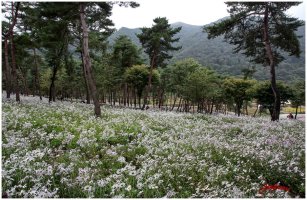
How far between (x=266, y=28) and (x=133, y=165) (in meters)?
17.6

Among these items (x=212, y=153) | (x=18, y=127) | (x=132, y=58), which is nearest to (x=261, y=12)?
(x=212, y=153)

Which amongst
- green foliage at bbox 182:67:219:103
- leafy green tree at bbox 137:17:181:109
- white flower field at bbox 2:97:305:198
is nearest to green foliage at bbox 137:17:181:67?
leafy green tree at bbox 137:17:181:109

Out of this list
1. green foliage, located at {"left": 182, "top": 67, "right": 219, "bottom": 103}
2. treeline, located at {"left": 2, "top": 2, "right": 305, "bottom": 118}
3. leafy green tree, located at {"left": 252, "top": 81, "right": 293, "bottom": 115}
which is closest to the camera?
treeline, located at {"left": 2, "top": 2, "right": 305, "bottom": 118}

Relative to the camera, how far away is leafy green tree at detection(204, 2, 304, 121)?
72.8 ft

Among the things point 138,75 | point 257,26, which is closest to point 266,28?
point 257,26

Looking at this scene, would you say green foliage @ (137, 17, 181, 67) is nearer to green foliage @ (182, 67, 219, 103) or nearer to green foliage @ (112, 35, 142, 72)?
green foliage @ (182, 67, 219, 103)

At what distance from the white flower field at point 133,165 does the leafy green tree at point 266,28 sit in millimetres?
11286

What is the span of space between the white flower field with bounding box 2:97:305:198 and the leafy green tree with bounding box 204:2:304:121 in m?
11.3

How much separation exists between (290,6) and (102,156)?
18.7 meters

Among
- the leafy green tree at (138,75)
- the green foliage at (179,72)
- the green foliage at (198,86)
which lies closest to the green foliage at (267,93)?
the green foliage at (198,86)

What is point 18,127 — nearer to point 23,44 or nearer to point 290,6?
point 23,44

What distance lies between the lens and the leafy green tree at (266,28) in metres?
22.2

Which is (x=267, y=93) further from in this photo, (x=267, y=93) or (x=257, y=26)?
(x=257, y=26)

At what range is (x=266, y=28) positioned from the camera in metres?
22.5
